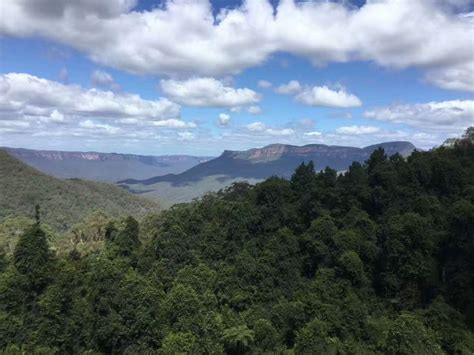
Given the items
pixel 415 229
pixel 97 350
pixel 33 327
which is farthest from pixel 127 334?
pixel 415 229

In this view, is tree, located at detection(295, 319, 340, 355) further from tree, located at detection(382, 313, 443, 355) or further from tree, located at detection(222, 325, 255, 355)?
tree, located at detection(222, 325, 255, 355)

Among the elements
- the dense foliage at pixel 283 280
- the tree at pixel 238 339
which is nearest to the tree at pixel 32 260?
the dense foliage at pixel 283 280

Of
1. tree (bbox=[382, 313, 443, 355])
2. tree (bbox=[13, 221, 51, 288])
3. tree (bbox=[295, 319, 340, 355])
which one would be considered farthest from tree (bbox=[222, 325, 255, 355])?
tree (bbox=[13, 221, 51, 288])

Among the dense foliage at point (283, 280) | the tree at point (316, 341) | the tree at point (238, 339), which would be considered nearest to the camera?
the tree at point (316, 341)

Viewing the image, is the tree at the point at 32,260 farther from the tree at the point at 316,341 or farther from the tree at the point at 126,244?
the tree at the point at 316,341

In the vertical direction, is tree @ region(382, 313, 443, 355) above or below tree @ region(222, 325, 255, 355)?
above

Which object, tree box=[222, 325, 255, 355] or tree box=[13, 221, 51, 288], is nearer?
tree box=[222, 325, 255, 355]

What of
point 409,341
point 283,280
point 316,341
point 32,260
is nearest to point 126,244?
point 32,260

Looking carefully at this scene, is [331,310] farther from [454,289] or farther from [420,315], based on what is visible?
[454,289]
